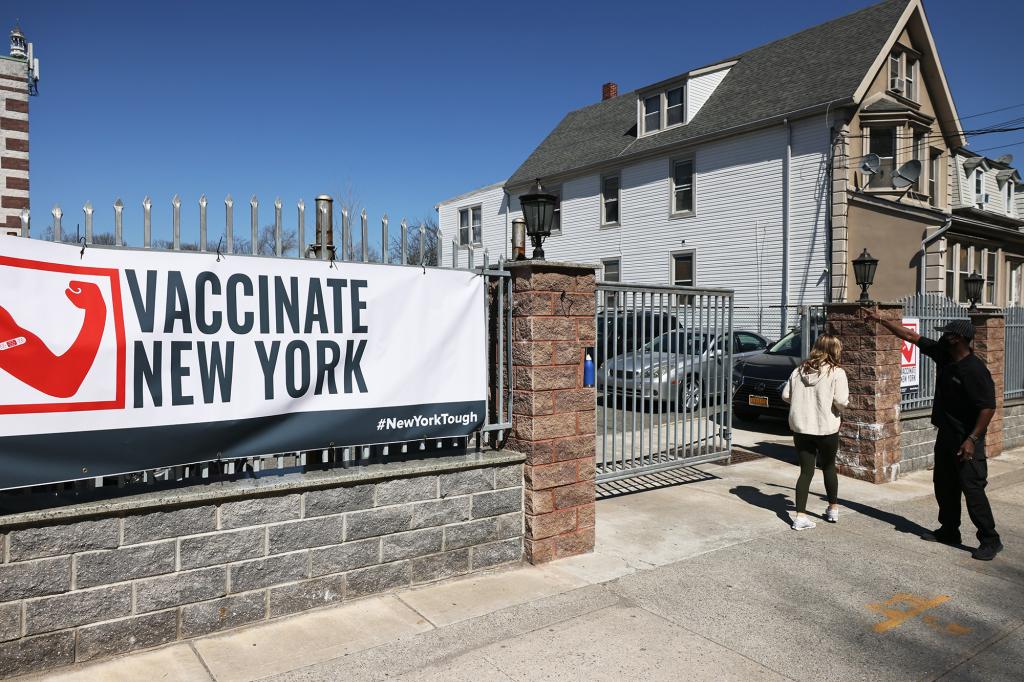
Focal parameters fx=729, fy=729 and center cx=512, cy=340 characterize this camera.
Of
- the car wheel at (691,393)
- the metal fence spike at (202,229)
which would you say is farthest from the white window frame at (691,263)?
the metal fence spike at (202,229)

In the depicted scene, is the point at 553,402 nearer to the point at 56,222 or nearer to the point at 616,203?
the point at 56,222

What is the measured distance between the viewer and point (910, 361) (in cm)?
937

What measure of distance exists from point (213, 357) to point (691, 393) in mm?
4820

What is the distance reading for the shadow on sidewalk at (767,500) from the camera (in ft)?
23.3

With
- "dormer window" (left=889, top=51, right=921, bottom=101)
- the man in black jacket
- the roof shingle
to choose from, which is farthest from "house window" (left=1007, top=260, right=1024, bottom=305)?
the man in black jacket

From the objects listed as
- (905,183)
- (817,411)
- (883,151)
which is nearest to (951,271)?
(905,183)

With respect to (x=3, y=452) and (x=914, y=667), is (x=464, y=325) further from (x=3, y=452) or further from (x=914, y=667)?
(x=914, y=667)

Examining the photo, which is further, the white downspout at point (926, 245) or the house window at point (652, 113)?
the house window at point (652, 113)

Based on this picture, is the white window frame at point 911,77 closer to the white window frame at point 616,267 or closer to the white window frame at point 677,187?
the white window frame at point 677,187

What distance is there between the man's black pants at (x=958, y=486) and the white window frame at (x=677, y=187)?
57.6 feet

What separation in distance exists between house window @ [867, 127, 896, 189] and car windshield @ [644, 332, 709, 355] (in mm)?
15427

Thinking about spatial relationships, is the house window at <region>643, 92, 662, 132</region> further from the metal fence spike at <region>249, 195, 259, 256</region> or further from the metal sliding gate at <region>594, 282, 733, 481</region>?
the metal fence spike at <region>249, 195, 259, 256</region>

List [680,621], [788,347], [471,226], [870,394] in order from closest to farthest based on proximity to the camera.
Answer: [680,621], [870,394], [788,347], [471,226]

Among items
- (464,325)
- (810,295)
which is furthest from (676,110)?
(464,325)
